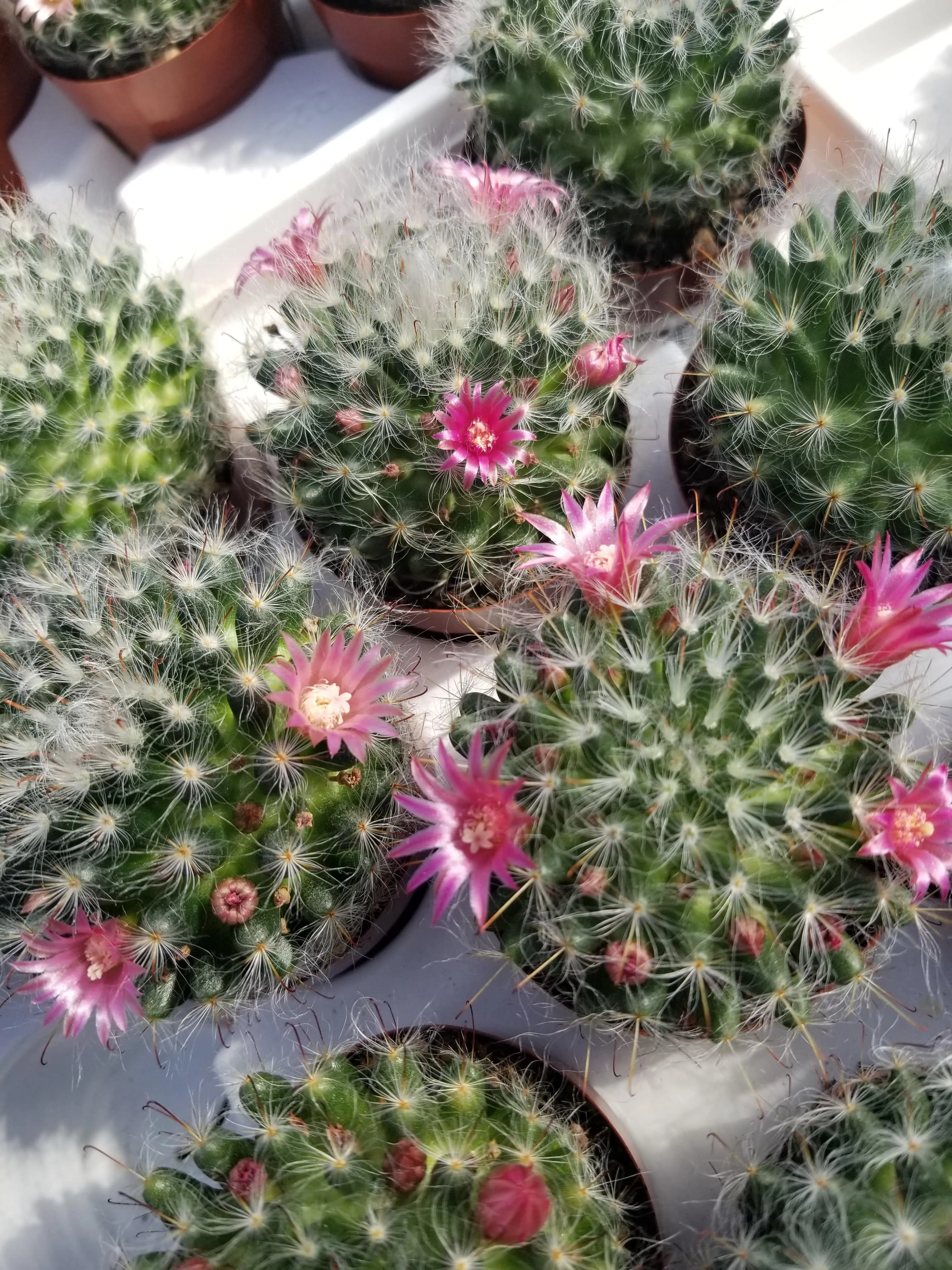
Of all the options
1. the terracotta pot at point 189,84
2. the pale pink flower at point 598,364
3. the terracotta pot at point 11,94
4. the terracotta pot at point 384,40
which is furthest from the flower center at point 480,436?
the terracotta pot at point 11,94

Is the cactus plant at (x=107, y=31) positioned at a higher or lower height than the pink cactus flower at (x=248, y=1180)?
higher

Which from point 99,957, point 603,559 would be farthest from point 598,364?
point 99,957

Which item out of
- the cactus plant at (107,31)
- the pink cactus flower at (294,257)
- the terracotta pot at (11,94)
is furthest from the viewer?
the terracotta pot at (11,94)

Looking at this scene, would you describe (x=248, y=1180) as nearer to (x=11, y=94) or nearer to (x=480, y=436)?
(x=480, y=436)

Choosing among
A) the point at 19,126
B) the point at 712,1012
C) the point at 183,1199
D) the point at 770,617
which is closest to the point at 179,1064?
the point at 183,1199

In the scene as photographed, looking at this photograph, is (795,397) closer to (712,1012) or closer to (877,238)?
(877,238)

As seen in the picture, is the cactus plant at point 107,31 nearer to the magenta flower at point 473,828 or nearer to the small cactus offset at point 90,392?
the small cactus offset at point 90,392
